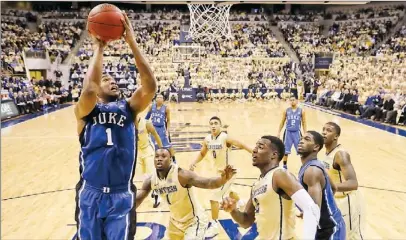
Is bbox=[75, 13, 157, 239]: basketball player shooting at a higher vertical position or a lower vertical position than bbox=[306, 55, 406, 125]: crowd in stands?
higher

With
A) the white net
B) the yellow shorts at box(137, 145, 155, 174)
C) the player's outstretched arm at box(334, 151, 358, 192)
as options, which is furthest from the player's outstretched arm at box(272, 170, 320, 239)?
the white net

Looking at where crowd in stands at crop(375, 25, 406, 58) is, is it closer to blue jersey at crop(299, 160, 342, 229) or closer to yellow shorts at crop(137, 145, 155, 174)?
yellow shorts at crop(137, 145, 155, 174)

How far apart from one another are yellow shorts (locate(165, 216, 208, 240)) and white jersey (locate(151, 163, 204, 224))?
0.03 meters

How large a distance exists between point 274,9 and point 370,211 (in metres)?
32.3

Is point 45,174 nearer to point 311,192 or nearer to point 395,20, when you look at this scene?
point 311,192

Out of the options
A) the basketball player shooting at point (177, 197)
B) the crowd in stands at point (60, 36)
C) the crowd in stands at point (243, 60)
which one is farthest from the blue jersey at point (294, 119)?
the crowd in stands at point (60, 36)

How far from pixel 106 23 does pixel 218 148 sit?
11.8 ft

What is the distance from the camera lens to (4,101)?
16969 millimetres

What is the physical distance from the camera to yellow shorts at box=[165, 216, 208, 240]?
3.87 meters

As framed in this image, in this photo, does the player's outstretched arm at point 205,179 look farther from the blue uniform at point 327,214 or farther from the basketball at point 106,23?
the basketball at point 106,23

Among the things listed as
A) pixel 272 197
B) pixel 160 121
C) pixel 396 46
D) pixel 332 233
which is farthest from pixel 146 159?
pixel 396 46

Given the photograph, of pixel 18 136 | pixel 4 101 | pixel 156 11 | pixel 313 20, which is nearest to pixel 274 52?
pixel 313 20

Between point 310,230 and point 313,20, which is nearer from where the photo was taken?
point 310,230

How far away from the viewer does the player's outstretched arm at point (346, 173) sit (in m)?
3.60
